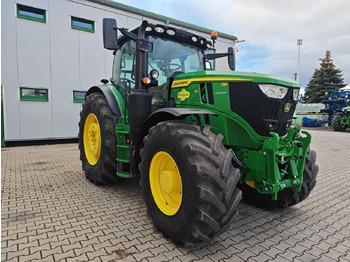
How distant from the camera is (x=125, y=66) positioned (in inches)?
165

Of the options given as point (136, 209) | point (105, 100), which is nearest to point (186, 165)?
point (136, 209)

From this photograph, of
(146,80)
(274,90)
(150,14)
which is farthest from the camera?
(150,14)

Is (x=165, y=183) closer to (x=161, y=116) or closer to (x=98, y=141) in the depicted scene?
(x=161, y=116)

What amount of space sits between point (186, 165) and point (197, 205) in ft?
1.20

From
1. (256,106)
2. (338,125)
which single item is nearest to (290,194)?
(256,106)

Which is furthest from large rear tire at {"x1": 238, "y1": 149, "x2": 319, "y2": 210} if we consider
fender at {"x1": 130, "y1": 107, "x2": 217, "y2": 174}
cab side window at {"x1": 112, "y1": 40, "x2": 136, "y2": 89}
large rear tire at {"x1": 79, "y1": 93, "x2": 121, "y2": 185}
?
cab side window at {"x1": 112, "y1": 40, "x2": 136, "y2": 89}

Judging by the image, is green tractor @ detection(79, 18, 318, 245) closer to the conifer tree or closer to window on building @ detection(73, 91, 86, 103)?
window on building @ detection(73, 91, 86, 103)

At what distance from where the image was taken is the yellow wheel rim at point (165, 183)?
8.80 feet

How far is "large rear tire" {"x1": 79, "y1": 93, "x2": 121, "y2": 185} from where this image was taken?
402cm

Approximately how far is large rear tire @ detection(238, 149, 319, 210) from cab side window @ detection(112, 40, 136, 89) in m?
2.32

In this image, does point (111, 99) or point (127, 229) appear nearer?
point (127, 229)

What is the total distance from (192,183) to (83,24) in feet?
30.9

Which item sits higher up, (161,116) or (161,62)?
(161,62)

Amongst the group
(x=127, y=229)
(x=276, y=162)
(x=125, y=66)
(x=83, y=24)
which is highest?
(x=83, y=24)
